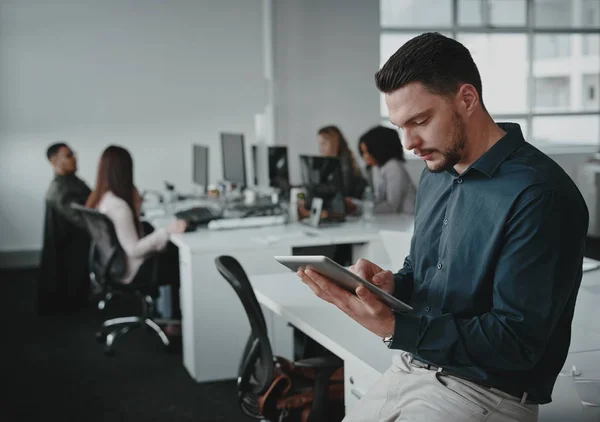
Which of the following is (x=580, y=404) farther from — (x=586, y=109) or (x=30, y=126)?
(x=586, y=109)

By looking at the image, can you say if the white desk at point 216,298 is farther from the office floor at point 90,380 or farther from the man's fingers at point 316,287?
the man's fingers at point 316,287

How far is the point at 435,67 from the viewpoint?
1667mm

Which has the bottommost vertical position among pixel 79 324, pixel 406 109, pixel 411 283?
pixel 79 324

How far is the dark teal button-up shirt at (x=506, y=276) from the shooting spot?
5.10ft

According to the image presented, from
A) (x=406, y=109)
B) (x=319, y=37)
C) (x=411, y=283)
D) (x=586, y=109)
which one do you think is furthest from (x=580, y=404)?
(x=586, y=109)

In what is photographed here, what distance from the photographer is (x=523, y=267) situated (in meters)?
1.56

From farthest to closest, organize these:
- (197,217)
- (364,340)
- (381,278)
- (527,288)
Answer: (197,217) < (364,340) < (381,278) < (527,288)

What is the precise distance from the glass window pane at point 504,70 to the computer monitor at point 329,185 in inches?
185

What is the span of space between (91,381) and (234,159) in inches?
85.2

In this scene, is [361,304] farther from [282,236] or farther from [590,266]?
[282,236]

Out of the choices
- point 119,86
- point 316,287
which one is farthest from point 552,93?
point 316,287

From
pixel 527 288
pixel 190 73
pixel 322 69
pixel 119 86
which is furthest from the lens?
Answer: pixel 322 69

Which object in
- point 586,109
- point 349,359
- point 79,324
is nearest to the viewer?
point 349,359

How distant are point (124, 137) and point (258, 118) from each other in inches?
64.3
